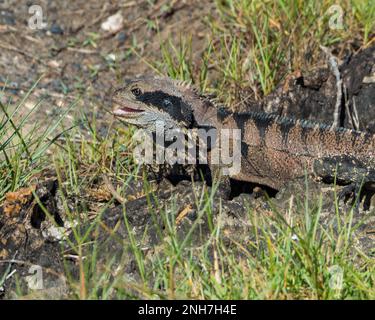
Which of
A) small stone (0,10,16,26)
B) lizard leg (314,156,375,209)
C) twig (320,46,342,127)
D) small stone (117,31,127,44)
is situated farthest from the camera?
small stone (0,10,16,26)

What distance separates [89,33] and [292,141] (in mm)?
3426

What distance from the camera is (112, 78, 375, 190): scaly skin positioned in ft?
18.3

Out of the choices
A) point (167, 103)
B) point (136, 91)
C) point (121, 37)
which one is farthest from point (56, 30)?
point (167, 103)

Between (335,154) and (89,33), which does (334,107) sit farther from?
(89,33)

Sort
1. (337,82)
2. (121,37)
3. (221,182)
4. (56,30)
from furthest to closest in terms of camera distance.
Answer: (56,30) < (121,37) < (337,82) < (221,182)

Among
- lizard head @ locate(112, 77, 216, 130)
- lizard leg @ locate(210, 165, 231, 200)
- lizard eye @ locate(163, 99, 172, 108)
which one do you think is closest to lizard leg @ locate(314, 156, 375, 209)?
lizard leg @ locate(210, 165, 231, 200)

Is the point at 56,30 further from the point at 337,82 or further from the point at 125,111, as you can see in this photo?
the point at 337,82

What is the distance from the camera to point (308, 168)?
5707mm

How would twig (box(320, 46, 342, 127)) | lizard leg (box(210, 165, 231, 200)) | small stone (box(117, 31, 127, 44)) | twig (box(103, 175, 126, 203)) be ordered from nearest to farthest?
twig (box(103, 175, 126, 203)) → lizard leg (box(210, 165, 231, 200)) → twig (box(320, 46, 342, 127)) → small stone (box(117, 31, 127, 44))

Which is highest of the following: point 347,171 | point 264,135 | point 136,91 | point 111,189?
point 136,91

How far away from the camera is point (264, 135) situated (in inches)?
227

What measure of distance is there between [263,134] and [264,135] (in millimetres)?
11

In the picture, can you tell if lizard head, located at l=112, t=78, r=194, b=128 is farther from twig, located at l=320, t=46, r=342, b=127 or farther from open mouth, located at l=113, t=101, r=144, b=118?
twig, located at l=320, t=46, r=342, b=127
